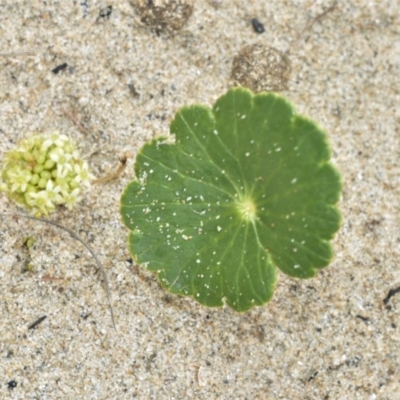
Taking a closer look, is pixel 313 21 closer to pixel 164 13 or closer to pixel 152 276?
pixel 164 13

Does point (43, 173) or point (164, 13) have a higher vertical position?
point (164, 13)

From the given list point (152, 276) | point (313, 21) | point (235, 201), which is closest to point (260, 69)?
point (313, 21)

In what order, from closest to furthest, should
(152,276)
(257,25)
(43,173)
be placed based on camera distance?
(43,173) < (152,276) < (257,25)

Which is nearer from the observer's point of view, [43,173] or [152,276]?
[43,173]

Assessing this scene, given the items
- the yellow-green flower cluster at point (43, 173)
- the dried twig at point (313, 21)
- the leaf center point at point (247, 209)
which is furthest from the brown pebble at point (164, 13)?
the leaf center point at point (247, 209)

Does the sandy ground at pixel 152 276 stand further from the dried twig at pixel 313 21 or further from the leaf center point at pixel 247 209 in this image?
the leaf center point at pixel 247 209

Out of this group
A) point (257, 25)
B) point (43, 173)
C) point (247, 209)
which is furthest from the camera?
point (257, 25)

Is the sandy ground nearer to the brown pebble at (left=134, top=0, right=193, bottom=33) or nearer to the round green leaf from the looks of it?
the brown pebble at (left=134, top=0, right=193, bottom=33)
